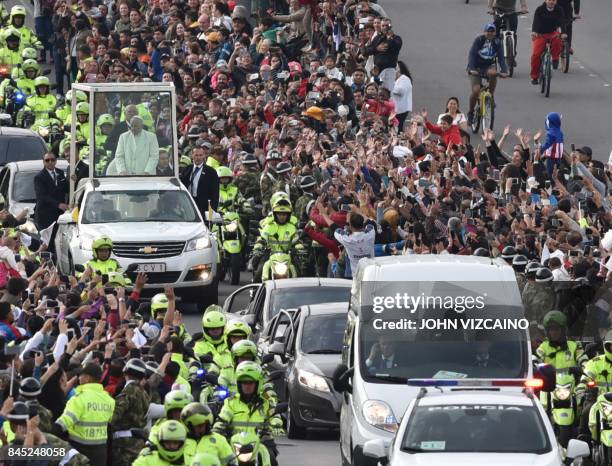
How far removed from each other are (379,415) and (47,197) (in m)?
15.2

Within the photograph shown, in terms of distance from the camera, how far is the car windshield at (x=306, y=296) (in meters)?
27.1

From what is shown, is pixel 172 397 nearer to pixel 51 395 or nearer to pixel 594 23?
pixel 51 395

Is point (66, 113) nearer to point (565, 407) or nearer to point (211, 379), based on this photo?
point (211, 379)

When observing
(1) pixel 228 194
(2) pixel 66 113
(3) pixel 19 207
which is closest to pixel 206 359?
(1) pixel 228 194

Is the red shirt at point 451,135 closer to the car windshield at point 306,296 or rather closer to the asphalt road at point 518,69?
the asphalt road at point 518,69

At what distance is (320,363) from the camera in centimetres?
2431

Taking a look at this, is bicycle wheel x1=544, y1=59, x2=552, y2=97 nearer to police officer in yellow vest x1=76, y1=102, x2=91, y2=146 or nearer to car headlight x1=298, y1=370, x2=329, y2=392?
Answer: police officer in yellow vest x1=76, y1=102, x2=91, y2=146

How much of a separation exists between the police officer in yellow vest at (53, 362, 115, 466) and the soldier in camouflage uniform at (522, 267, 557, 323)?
6.16m

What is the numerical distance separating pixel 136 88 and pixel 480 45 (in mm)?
7756

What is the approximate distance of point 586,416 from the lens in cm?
2144

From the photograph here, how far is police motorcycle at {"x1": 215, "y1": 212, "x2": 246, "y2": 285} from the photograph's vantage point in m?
34.1

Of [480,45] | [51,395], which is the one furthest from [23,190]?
[51,395]

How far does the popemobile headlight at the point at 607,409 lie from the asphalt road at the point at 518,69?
1813 cm

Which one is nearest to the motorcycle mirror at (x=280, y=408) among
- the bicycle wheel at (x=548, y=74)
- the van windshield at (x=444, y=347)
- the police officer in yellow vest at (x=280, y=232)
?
the van windshield at (x=444, y=347)
